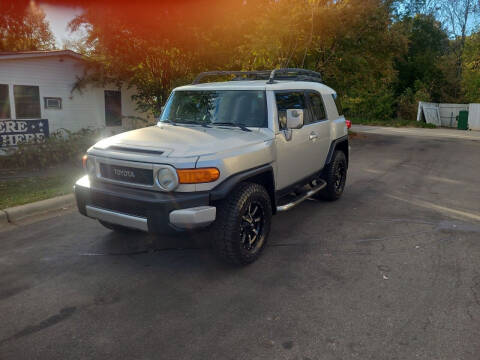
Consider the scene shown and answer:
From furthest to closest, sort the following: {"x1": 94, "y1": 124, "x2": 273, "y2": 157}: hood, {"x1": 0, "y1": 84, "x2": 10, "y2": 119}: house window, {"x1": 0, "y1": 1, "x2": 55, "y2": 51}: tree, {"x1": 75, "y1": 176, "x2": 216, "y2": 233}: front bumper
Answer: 1. {"x1": 0, "y1": 1, "x2": 55, "y2": 51}: tree
2. {"x1": 0, "y1": 84, "x2": 10, "y2": 119}: house window
3. {"x1": 94, "y1": 124, "x2": 273, "y2": 157}: hood
4. {"x1": 75, "y1": 176, "x2": 216, "y2": 233}: front bumper

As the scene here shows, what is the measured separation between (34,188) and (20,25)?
32561 millimetres

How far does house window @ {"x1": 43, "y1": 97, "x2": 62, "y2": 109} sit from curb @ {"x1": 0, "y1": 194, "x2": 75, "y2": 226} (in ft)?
25.3

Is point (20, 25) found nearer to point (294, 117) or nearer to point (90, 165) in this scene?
point (90, 165)

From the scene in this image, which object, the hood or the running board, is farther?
the running board

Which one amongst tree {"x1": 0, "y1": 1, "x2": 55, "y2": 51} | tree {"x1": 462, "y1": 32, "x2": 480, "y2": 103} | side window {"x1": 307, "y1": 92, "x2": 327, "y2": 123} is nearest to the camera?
side window {"x1": 307, "y1": 92, "x2": 327, "y2": 123}

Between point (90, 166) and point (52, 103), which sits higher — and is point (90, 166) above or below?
below

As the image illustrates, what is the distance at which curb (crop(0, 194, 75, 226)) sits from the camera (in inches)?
231

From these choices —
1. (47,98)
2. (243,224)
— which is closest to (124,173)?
(243,224)

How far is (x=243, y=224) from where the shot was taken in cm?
427

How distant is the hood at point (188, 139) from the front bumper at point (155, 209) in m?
0.43

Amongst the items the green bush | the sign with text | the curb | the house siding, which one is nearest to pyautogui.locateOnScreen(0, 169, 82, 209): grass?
the curb

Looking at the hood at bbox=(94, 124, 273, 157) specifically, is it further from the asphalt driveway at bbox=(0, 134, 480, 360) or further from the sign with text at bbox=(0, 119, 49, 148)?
the sign with text at bbox=(0, 119, 49, 148)

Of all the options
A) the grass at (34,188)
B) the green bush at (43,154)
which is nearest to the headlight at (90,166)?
the grass at (34,188)

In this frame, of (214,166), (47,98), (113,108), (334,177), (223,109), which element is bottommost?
(334,177)
